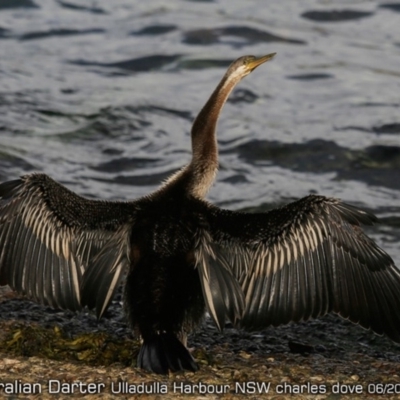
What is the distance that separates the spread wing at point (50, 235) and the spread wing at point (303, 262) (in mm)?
680

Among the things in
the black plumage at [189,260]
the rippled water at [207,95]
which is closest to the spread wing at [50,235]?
the black plumage at [189,260]

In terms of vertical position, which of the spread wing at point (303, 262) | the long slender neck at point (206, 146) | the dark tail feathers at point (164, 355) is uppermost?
the long slender neck at point (206, 146)

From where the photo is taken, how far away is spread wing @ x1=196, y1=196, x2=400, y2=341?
267 inches

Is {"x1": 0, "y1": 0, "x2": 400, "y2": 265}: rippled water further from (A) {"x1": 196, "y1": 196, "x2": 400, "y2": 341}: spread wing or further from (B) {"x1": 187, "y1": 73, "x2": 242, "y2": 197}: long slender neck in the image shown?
(A) {"x1": 196, "y1": 196, "x2": 400, "y2": 341}: spread wing

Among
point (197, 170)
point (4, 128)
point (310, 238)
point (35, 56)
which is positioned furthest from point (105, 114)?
point (310, 238)

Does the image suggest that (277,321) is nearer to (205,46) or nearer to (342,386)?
(342,386)

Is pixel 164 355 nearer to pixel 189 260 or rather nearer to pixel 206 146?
pixel 189 260

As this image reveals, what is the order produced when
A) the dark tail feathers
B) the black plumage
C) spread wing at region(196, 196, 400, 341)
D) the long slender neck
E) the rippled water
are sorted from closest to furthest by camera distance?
the dark tail feathers
the black plumage
spread wing at region(196, 196, 400, 341)
the long slender neck
the rippled water

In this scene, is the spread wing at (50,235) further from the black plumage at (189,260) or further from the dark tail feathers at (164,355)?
the dark tail feathers at (164,355)

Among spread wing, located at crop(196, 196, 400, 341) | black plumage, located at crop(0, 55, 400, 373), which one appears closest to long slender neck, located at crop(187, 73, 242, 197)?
black plumage, located at crop(0, 55, 400, 373)

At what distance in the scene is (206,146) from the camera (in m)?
7.82

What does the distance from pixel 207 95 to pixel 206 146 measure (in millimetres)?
7898

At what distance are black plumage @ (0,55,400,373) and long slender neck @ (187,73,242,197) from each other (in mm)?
373

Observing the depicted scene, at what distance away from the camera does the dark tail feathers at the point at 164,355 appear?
20.5 ft
